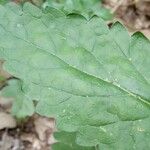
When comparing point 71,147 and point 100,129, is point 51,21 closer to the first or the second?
point 100,129

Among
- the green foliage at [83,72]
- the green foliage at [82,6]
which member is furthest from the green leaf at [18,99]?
the green foliage at [83,72]

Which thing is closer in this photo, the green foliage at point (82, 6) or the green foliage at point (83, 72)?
the green foliage at point (83, 72)

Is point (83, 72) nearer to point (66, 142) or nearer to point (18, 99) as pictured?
point (66, 142)

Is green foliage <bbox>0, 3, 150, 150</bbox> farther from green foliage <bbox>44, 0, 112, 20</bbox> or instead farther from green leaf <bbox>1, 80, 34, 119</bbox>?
green leaf <bbox>1, 80, 34, 119</bbox>

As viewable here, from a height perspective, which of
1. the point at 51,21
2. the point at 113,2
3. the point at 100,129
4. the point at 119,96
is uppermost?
the point at 113,2

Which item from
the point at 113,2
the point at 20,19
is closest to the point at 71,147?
the point at 20,19

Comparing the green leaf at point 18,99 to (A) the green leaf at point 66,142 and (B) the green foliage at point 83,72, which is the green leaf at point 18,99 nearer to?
(A) the green leaf at point 66,142

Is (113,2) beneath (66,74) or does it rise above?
above

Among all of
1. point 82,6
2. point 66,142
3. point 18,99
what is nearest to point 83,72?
point 66,142

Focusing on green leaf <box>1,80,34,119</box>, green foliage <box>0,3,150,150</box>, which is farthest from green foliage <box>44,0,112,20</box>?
green foliage <box>0,3,150,150</box>
